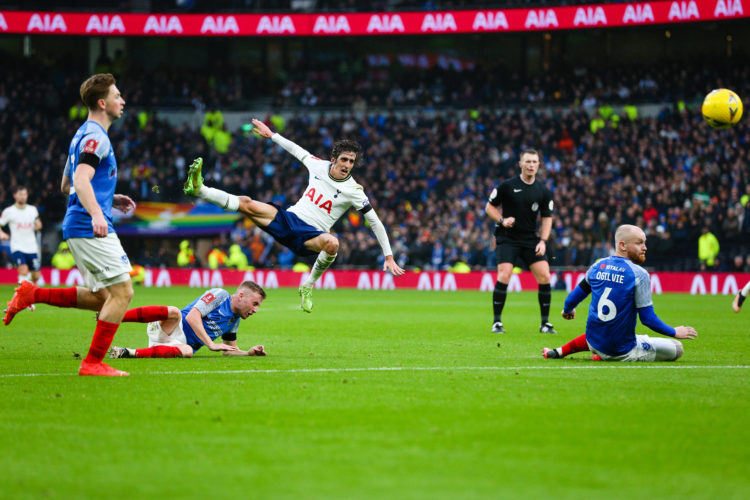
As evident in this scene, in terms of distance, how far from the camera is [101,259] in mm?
7699

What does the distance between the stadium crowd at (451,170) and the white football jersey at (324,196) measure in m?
18.9

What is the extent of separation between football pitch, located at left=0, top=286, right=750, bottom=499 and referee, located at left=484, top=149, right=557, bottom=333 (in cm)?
307

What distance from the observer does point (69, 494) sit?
161 inches

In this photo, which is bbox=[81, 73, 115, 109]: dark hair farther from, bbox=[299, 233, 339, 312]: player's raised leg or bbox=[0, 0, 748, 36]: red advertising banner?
bbox=[0, 0, 748, 36]: red advertising banner

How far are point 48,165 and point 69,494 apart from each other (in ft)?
116

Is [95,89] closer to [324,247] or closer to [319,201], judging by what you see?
[324,247]

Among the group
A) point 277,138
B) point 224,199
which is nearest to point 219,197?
point 224,199

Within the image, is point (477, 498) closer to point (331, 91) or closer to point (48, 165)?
point (48, 165)

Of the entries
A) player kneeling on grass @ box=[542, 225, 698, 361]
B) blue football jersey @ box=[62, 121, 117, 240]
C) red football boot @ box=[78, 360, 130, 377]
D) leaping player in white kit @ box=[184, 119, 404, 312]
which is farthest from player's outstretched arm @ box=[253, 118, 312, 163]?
player kneeling on grass @ box=[542, 225, 698, 361]

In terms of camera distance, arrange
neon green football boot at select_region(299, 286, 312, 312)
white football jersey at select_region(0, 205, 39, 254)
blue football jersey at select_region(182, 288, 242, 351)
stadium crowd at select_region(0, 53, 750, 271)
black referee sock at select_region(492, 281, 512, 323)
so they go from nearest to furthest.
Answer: blue football jersey at select_region(182, 288, 242, 351) < neon green football boot at select_region(299, 286, 312, 312) < black referee sock at select_region(492, 281, 512, 323) < white football jersey at select_region(0, 205, 39, 254) < stadium crowd at select_region(0, 53, 750, 271)

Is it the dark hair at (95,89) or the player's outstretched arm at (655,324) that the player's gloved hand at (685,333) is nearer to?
the player's outstretched arm at (655,324)

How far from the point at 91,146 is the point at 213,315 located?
263cm

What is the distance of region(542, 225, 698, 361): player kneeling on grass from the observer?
8680 mm

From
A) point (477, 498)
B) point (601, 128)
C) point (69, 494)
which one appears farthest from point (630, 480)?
point (601, 128)
